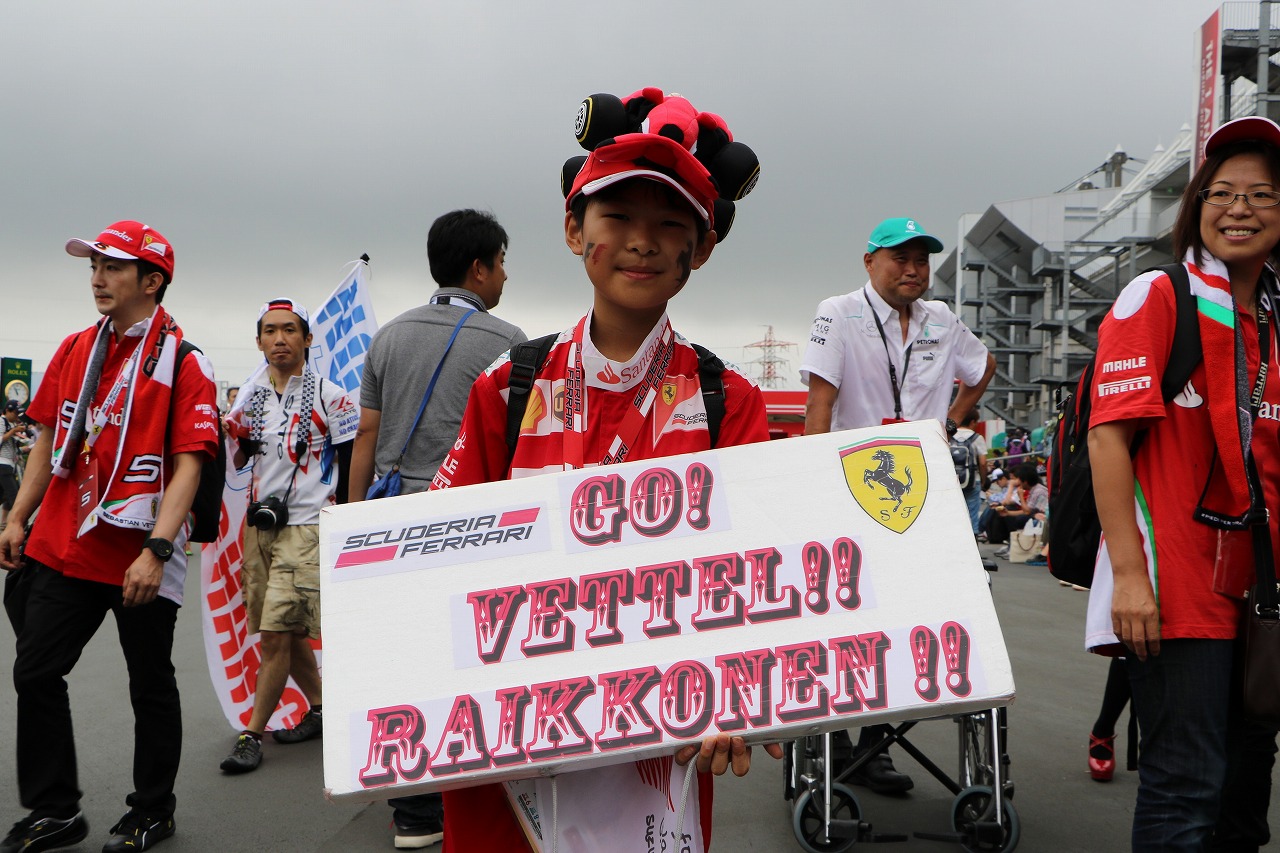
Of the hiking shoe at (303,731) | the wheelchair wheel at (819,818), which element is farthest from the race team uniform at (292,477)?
the wheelchair wheel at (819,818)

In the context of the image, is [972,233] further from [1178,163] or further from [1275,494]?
[1275,494]

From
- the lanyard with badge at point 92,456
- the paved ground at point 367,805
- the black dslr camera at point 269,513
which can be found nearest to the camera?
the lanyard with badge at point 92,456

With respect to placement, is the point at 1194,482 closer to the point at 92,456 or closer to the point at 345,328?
the point at 92,456

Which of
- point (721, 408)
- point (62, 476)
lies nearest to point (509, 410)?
point (721, 408)

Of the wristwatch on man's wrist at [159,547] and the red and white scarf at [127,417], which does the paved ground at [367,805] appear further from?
the red and white scarf at [127,417]

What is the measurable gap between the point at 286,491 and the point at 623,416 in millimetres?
3997

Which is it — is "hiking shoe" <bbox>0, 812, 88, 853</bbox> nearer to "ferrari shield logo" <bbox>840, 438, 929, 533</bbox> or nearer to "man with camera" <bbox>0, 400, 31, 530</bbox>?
"ferrari shield logo" <bbox>840, 438, 929, 533</bbox>

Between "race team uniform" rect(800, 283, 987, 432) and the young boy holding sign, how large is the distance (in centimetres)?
245

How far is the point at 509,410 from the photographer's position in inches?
83.8

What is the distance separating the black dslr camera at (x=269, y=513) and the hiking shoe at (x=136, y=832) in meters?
1.72

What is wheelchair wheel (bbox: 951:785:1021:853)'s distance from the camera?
3.87m

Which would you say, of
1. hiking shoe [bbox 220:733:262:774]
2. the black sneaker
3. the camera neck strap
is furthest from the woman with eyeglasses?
the camera neck strap

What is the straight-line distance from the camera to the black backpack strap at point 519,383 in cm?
212

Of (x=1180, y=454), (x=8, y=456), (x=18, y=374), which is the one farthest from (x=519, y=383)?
(x=18, y=374)
